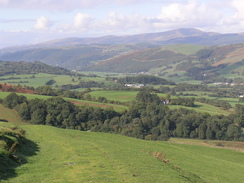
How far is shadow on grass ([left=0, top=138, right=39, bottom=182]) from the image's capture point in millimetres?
18703

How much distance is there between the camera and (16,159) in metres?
21.9

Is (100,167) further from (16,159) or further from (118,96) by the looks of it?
(118,96)

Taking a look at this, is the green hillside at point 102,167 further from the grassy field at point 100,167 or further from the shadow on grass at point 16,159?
the shadow on grass at point 16,159

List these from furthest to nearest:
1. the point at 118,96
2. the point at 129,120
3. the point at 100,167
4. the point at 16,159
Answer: the point at 118,96, the point at 129,120, the point at 100,167, the point at 16,159

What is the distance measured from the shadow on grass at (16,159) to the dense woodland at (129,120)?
6416cm

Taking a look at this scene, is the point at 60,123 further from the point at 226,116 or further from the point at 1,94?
the point at 226,116

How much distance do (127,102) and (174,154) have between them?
101639mm

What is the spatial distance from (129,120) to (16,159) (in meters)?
86.8

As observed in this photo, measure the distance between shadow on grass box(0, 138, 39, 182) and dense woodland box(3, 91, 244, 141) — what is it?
64164 millimetres

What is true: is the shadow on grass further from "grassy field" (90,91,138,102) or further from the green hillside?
"grassy field" (90,91,138,102)

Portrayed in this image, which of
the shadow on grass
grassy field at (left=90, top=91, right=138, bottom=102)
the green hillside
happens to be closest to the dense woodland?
grassy field at (left=90, top=91, right=138, bottom=102)

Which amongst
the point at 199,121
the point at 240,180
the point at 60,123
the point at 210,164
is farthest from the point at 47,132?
the point at 199,121

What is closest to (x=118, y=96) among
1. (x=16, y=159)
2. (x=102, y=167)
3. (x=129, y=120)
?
(x=129, y=120)

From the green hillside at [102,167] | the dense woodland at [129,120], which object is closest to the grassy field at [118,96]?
the dense woodland at [129,120]
